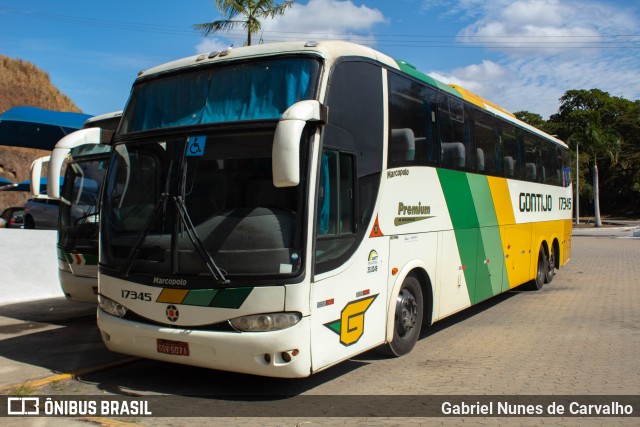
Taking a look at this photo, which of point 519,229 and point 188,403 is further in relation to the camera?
point 519,229

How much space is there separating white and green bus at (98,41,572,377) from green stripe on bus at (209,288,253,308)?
12mm

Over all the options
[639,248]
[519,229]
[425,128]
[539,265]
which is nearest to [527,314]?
[519,229]

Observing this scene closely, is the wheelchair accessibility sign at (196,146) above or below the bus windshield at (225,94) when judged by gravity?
below

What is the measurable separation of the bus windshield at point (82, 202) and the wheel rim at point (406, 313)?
460 cm

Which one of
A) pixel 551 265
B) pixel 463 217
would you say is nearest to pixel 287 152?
pixel 463 217

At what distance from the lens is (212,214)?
559cm

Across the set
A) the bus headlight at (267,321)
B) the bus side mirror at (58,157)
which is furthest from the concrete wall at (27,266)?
the bus headlight at (267,321)

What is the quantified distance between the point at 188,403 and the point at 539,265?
10.2 meters

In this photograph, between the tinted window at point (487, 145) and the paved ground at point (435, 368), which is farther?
the tinted window at point (487, 145)

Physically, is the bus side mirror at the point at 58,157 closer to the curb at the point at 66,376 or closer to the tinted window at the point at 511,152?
the curb at the point at 66,376

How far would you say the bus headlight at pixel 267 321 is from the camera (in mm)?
5273

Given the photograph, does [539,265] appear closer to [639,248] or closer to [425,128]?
[425,128]

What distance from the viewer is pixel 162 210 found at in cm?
576

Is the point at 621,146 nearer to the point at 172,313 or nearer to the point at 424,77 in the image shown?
the point at 424,77
